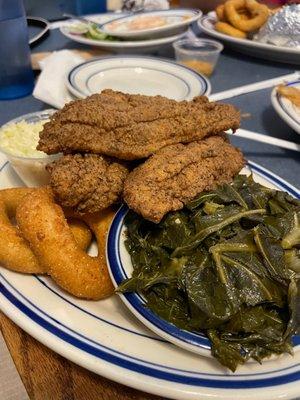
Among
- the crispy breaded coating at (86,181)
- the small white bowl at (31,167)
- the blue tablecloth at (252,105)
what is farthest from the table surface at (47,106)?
the small white bowl at (31,167)

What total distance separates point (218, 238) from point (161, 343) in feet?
1.26

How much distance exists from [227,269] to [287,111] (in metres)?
1.41

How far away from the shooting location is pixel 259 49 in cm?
358

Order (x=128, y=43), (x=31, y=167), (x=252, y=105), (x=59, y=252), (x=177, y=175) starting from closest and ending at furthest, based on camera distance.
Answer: (x=59, y=252) < (x=177, y=175) < (x=31, y=167) < (x=252, y=105) < (x=128, y=43)

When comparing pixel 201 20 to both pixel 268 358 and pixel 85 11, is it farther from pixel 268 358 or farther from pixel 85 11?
pixel 268 358

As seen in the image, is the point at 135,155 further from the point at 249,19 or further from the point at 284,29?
the point at 249,19

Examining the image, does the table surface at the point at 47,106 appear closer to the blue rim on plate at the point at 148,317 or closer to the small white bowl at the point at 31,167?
the blue rim on plate at the point at 148,317

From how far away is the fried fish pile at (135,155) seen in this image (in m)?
1.43

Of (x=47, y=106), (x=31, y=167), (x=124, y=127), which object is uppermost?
(x=124, y=127)

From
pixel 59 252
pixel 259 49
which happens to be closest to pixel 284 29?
pixel 259 49

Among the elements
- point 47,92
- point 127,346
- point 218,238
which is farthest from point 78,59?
point 127,346

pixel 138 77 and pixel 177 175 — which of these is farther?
pixel 138 77

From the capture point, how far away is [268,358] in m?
1.11

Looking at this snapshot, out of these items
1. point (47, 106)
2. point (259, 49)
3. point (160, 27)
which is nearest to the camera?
point (47, 106)
